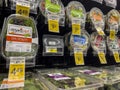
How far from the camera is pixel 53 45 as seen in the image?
1.21 meters

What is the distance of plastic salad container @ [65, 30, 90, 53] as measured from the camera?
1.26 m

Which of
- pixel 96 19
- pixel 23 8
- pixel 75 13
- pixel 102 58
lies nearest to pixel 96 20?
pixel 96 19

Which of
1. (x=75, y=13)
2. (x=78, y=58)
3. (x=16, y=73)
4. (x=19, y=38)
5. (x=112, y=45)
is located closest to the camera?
(x=16, y=73)

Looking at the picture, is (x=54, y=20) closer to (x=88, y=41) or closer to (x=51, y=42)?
(x=51, y=42)

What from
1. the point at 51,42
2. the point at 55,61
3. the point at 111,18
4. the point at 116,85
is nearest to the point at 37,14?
the point at 51,42

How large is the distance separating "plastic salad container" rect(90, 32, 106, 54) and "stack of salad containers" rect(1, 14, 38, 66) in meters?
0.59

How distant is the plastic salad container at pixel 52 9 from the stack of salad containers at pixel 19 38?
119 mm

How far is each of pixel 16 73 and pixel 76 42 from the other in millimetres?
577

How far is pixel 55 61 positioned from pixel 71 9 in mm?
423

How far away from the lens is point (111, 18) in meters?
1.63

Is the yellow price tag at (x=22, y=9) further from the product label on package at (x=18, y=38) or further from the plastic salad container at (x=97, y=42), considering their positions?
the plastic salad container at (x=97, y=42)

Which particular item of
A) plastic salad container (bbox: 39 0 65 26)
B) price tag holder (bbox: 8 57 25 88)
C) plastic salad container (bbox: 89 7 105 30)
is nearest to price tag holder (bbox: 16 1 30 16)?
plastic salad container (bbox: 39 0 65 26)

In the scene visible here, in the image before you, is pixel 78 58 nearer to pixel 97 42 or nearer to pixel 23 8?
pixel 97 42

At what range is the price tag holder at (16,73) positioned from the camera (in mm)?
815
